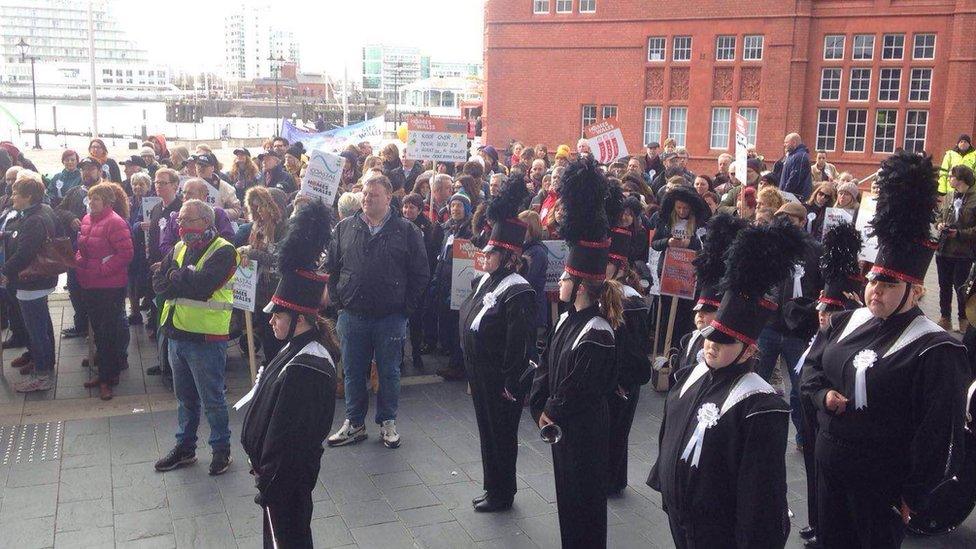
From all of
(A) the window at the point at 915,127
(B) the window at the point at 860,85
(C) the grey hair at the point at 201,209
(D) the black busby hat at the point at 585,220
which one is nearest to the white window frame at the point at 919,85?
(A) the window at the point at 915,127

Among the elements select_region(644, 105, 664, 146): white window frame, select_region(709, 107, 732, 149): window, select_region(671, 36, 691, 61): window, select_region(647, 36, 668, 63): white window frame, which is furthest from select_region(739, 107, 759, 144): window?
select_region(647, 36, 668, 63): white window frame

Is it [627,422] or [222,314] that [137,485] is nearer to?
[222,314]

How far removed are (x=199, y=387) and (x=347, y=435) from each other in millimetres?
1395

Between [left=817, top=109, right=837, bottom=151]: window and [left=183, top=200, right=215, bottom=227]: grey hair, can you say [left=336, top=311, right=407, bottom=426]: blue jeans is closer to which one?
[left=183, top=200, right=215, bottom=227]: grey hair

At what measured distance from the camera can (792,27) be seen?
3112 centimetres

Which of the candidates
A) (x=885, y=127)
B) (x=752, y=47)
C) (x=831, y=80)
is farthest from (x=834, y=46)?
(x=885, y=127)

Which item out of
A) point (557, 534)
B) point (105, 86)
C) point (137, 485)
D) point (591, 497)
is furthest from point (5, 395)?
point (105, 86)

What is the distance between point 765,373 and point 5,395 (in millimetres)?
7334

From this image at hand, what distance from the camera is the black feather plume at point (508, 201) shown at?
20.4ft

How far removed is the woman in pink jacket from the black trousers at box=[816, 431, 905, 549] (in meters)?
6.72

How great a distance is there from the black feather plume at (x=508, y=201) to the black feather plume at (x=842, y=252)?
2172 millimetres

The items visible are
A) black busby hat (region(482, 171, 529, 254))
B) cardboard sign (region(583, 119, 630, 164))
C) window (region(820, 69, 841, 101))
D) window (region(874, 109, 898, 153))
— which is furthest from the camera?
window (region(820, 69, 841, 101))

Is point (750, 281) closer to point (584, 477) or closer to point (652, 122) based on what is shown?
point (584, 477)

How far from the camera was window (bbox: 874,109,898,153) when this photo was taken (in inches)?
1214
